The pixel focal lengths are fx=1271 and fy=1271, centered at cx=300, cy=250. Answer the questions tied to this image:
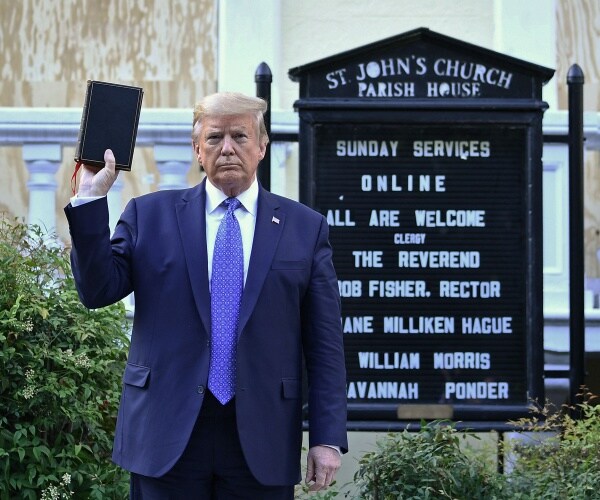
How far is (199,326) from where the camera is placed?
3.27 meters

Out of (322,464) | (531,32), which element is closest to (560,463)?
(322,464)

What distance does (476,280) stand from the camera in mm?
4887

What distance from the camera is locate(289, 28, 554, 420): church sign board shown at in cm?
485

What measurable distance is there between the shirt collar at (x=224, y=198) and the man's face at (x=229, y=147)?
0.17 feet

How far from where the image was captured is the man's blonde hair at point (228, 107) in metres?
3.35

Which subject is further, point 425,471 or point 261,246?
point 425,471

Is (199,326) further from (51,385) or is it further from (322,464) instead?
(51,385)

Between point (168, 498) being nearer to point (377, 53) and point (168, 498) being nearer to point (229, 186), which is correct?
point (229, 186)

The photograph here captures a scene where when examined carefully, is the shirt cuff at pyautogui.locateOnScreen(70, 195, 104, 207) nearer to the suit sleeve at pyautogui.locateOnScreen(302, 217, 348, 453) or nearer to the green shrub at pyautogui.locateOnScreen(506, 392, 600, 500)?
the suit sleeve at pyautogui.locateOnScreen(302, 217, 348, 453)

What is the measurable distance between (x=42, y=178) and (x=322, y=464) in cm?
285

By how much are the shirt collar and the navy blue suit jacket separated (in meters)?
0.02

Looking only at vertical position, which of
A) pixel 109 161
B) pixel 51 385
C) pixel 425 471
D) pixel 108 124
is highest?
pixel 108 124

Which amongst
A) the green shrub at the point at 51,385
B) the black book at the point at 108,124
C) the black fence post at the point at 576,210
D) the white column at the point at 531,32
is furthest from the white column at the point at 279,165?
the black book at the point at 108,124

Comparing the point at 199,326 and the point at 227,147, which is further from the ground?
the point at 227,147
